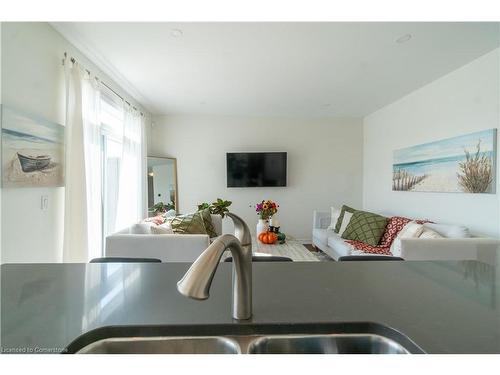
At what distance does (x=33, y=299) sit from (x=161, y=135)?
4.42 meters

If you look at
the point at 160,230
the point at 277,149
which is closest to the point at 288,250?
the point at 277,149

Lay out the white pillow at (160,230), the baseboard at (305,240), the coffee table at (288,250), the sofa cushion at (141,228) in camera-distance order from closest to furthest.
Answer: the white pillow at (160,230), the sofa cushion at (141,228), the coffee table at (288,250), the baseboard at (305,240)

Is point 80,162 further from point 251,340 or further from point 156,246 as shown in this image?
point 251,340

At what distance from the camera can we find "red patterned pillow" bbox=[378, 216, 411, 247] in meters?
3.08

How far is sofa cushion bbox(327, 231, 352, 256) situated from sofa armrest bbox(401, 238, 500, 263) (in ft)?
2.91

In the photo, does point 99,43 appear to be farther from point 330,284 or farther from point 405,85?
point 405,85

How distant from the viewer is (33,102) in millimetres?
1923

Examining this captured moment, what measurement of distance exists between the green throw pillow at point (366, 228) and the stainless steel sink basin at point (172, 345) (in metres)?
3.07

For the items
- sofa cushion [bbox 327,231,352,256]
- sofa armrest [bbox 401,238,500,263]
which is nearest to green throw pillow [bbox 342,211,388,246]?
sofa cushion [bbox 327,231,352,256]

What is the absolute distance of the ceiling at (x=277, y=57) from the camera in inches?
83.1

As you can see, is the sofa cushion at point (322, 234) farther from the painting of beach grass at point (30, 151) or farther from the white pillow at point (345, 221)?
the painting of beach grass at point (30, 151)

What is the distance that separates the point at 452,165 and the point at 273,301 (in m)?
3.14

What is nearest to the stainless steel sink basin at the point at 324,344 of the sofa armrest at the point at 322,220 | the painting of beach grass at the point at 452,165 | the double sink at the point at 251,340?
the double sink at the point at 251,340
